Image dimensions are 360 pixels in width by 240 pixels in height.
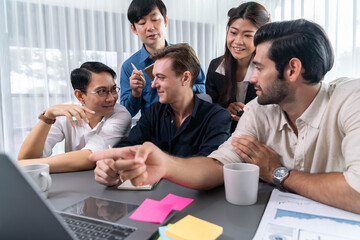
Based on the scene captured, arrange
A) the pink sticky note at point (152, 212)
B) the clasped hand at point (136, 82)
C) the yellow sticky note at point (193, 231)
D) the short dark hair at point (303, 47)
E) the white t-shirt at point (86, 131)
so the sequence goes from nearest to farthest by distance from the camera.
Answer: the yellow sticky note at point (193, 231)
the pink sticky note at point (152, 212)
the short dark hair at point (303, 47)
the white t-shirt at point (86, 131)
the clasped hand at point (136, 82)

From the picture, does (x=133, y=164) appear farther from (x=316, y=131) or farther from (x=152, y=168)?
(x=316, y=131)

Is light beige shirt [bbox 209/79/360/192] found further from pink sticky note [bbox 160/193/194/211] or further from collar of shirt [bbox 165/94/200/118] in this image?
collar of shirt [bbox 165/94/200/118]

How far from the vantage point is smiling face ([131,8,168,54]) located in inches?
88.5

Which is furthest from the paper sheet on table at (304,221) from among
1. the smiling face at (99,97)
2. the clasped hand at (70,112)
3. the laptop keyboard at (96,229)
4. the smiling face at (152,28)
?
the smiling face at (152,28)

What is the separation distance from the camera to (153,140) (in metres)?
1.65

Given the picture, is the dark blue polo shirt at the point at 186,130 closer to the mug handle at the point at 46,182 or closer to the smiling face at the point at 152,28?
the mug handle at the point at 46,182

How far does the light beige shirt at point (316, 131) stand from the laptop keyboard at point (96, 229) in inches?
21.3

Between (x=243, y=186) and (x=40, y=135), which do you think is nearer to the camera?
(x=243, y=186)

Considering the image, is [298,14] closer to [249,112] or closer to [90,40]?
[90,40]

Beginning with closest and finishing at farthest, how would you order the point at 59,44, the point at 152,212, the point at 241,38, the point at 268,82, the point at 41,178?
1. the point at 152,212
2. the point at 41,178
3. the point at 268,82
4. the point at 241,38
5. the point at 59,44

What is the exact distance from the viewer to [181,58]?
182 centimetres

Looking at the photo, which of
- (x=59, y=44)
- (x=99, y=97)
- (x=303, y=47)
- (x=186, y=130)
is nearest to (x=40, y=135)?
(x=99, y=97)

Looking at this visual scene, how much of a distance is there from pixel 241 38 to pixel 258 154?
3.82 feet

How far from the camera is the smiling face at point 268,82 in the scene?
115 centimetres
